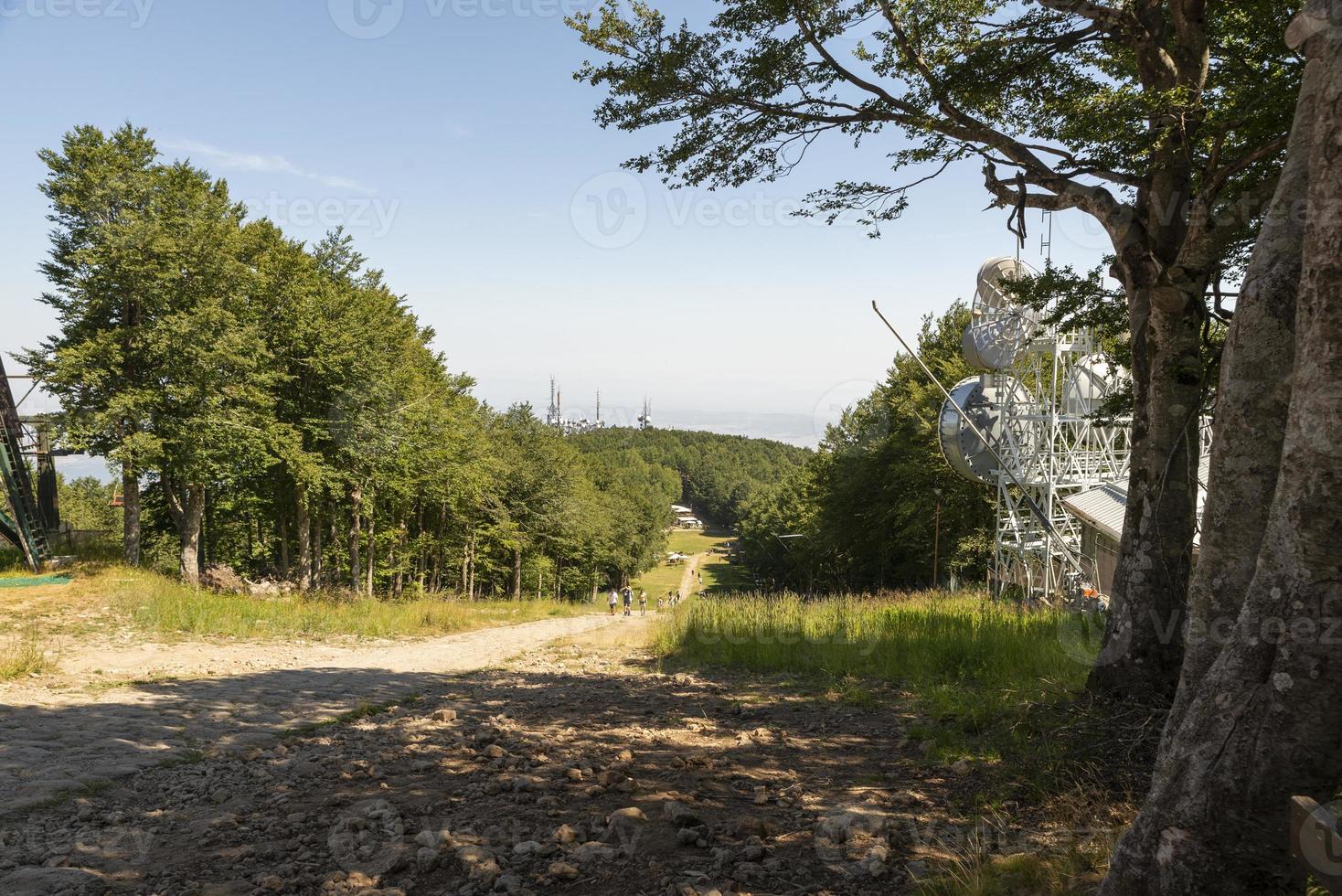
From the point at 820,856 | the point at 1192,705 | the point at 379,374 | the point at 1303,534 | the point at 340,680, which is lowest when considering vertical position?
the point at 340,680

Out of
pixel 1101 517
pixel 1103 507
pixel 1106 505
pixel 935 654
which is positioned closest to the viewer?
pixel 935 654

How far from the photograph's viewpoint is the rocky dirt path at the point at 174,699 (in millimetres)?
6926

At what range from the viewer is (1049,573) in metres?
19.5

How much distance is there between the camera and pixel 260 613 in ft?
59.0

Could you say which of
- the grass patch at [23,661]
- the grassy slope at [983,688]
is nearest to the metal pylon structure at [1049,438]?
the grassy slope at [983,688]

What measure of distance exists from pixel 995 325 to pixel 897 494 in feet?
63.7

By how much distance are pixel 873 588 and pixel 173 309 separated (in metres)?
35.0

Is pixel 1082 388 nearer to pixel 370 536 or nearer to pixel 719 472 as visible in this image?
pixel 370 536

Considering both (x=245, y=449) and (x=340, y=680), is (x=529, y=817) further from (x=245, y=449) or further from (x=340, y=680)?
(x=245, y=449)

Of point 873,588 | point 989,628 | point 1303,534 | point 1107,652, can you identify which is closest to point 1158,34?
point 1107,652

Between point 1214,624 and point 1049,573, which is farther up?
point 1214,624

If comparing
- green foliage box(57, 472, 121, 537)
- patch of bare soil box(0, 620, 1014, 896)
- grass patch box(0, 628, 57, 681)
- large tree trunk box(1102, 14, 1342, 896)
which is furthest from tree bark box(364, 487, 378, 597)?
green foliage box(57, 472, 121, 537)

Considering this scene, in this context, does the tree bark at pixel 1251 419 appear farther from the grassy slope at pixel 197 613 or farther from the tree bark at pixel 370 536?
the tree bark at pixel 370 536

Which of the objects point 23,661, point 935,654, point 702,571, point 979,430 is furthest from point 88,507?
point 935,654
